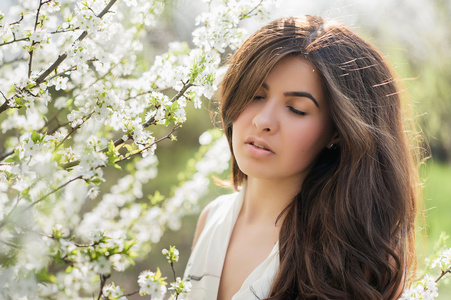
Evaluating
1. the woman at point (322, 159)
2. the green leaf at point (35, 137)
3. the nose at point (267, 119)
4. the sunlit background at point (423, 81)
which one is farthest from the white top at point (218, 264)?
the sunlit background at point (423, 81)

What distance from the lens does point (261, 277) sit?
141cm

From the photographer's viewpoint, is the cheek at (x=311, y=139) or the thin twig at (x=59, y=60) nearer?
the thin twig at (x=59, y=60)

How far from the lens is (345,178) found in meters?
1.42

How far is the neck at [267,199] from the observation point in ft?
5.18

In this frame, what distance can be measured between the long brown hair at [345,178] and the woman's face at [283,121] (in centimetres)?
4

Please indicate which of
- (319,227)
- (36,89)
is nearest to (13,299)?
(36,89)

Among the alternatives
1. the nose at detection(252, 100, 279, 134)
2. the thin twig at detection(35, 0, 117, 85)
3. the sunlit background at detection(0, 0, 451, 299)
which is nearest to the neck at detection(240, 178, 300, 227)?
the nose at detection(252, 100, 279, 134)

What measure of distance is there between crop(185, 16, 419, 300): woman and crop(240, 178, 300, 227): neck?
0.01 m

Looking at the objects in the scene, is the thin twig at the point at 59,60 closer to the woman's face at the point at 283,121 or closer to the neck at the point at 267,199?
the woman's face at the point at 283,121

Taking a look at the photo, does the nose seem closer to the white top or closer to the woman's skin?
the woman's skin

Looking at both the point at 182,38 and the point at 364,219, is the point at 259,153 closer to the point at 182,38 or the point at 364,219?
the point at 364,219

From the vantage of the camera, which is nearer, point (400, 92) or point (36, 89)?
point (36, 89)

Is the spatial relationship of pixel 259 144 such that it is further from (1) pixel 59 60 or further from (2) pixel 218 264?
(1) pixel 59 60

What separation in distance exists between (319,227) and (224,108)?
523 mm
